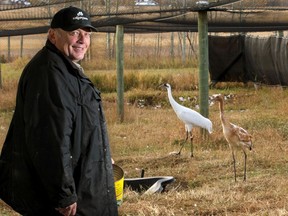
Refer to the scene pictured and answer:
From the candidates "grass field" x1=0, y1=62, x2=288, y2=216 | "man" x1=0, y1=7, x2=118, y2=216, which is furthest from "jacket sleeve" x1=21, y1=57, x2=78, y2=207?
"grass field" x1=0, y1=62, x2=288, y2=216

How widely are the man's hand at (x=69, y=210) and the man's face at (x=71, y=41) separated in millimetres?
805

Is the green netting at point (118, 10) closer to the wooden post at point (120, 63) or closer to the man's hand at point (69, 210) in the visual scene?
the wooden post at point (120, 63)

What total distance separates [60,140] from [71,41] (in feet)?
1.98

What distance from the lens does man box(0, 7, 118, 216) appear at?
11.2ft

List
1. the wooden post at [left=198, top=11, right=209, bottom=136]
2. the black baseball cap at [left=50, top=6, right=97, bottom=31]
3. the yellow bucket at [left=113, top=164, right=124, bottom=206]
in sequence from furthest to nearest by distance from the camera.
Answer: the wooden post at [left=198, top=11, right=209, bottom=136]
the yellow bucket at [left=113, top=164, right=124, bottom=206]
the black baseball cap at [left=50, top=6, right=97, bottom=31]

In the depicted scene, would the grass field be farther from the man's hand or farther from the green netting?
the man's hand

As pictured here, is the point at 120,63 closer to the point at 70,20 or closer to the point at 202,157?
the point at 202,157

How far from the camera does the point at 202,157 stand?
32.0ft

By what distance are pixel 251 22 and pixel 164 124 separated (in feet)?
8.64

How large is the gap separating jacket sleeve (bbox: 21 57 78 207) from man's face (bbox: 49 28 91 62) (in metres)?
0.22

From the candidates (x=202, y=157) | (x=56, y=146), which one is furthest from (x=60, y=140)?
(x=202, y=157)

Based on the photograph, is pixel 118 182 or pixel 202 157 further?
pixel 202 157

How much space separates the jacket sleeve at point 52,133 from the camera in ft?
11.2

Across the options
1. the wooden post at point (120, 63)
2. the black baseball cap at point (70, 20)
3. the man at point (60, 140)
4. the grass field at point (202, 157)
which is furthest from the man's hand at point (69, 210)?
the wooden post at point (120, 63)
